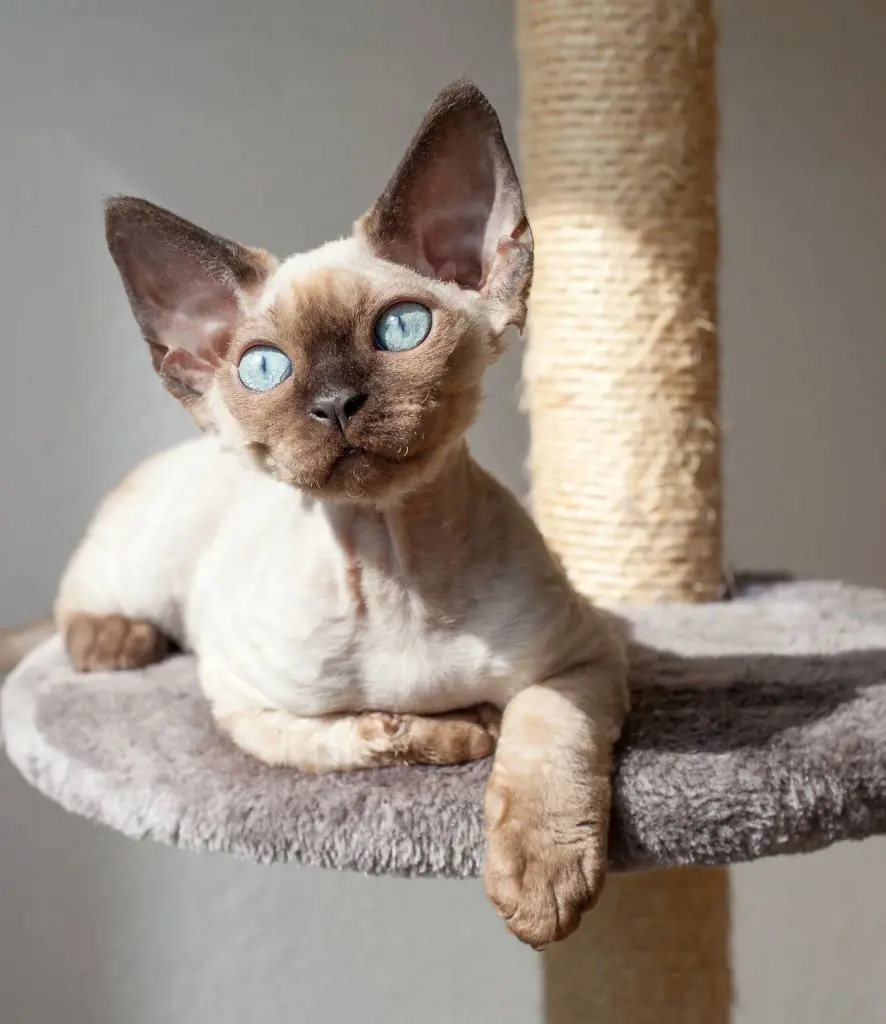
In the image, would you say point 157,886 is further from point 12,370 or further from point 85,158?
point 85,158

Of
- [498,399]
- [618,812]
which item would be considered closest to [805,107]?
[498,399]

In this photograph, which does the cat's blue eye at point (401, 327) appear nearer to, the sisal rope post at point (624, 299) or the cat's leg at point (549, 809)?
the cat's leg at point (549, 809)

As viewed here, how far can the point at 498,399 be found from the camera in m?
1.70

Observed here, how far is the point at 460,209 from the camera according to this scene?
0.79m

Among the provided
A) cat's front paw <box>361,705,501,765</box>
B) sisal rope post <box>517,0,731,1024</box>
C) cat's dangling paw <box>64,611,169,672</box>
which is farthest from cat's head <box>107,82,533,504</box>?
sisal rope post <box>517,0,731,1024</box>

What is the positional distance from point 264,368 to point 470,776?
0.31m

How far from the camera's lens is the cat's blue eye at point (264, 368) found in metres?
0.73

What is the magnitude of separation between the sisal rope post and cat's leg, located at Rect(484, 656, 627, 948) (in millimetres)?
440

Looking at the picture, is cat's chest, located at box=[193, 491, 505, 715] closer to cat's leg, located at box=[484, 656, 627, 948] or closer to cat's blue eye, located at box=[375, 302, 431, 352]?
cat's leg, located at box=[484, 656, 627, 948]

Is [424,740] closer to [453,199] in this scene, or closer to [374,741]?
[374,741]

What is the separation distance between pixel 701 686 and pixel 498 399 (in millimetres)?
795

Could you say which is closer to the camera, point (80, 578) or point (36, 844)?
point (80, 578)

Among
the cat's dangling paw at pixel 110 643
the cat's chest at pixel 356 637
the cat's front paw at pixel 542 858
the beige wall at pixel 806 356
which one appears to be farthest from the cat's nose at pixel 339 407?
the beige wall at pixel 806 356

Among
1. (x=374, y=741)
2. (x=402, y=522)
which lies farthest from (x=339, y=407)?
→ (x=374, y=741)
